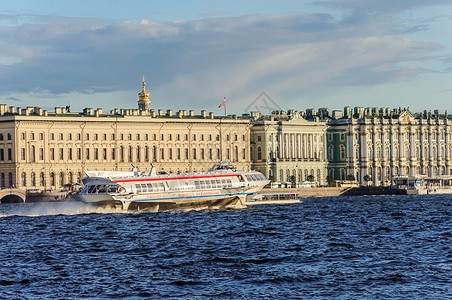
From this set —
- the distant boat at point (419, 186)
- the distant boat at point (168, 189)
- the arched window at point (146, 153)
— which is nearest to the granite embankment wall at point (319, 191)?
the distant boat at point (419, 186)

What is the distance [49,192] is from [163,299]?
297 ft

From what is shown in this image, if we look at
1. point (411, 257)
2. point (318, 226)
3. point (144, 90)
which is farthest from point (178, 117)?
point (411, 257)

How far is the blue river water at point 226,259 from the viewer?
3319 centimetres

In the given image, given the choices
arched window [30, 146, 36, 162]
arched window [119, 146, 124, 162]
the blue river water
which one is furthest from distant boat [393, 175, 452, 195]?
the blue river water

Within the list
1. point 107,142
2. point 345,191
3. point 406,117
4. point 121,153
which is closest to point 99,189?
point 107,142

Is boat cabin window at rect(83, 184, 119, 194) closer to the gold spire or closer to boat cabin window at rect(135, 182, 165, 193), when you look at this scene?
boat cabin window at rect(135, 182, 165, 193)

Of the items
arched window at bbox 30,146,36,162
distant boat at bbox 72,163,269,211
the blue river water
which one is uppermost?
arched window at bbox 30,146,36,162

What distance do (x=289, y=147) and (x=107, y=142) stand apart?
31.5m

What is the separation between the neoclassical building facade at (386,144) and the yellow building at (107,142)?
18516 mm

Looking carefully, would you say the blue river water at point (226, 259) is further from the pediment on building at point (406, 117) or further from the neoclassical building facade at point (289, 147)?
the pediment on building at point (406, 117)

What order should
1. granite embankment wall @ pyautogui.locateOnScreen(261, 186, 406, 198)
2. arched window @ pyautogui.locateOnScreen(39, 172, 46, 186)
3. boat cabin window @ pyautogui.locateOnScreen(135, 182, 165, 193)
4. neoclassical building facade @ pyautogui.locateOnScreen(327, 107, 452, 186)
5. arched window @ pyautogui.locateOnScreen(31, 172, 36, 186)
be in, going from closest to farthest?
boat cabin window @ pyautogui.locateOnScreen(135, 182, 165, 193), arched window @ pyautogui.locateOnScreen(31, 172, 36, 186), arched window @ pyautogui.locateOnScreen(39, 172, 46, 186), granite embankment wall @ pyautogui.locateOnScreen(261, 186, 406, 198), neoclassical building facade @ pyautogui.locateOnScreen(327, 107, 452, 186)

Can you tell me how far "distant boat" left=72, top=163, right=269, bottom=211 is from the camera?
73781 mm

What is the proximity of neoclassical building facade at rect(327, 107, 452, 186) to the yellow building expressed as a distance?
60.7ft

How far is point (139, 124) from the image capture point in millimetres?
137750
